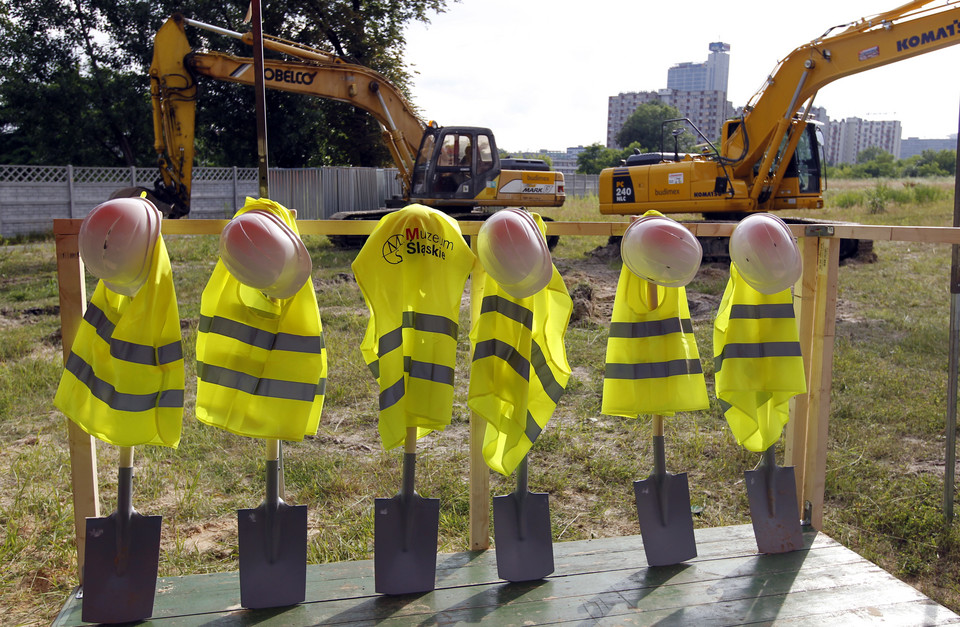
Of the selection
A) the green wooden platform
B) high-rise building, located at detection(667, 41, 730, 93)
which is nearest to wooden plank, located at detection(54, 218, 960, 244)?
the green wooden platform

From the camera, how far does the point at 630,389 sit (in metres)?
2.87

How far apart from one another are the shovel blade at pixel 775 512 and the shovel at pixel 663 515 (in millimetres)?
314

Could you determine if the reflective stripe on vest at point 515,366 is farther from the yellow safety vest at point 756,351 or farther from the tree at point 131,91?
the tree at point 131,91

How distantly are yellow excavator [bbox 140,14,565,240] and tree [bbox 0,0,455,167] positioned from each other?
37.2 ft

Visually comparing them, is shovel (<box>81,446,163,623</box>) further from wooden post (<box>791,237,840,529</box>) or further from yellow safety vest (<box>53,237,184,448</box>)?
wooden post (<box>791,237,840,529</box>)

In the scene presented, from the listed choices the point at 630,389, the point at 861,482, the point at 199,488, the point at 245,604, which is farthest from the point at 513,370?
the point at 861,482

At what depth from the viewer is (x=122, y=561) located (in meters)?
2.54

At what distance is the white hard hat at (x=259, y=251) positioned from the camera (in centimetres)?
216

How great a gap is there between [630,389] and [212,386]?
1520 millimetres

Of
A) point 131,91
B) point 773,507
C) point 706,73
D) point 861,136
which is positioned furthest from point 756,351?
point 861,136

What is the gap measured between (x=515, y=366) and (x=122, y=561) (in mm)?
1498

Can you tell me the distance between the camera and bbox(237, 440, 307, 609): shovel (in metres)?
2.61

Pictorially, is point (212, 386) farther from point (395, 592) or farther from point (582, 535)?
point (582, 535)

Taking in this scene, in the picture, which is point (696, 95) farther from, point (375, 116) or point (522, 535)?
point (522, 535)
